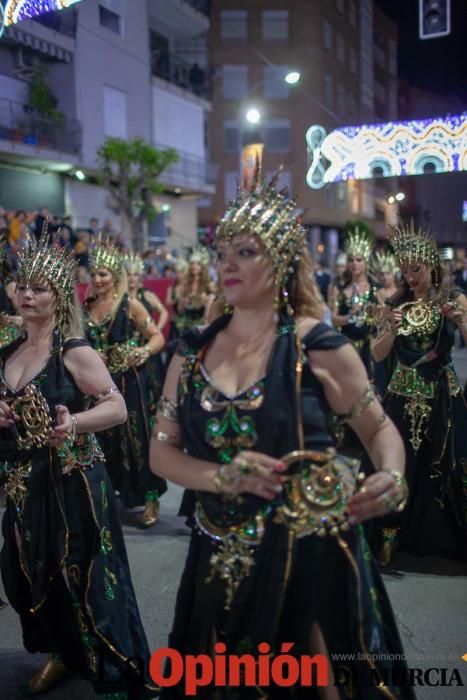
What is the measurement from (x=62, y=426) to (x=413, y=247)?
9.89 feet

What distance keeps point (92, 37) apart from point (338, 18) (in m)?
26.1

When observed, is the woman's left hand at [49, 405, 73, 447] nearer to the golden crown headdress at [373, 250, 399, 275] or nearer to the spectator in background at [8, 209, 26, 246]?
the golden crown headdress at [373, 250, 399, 275]

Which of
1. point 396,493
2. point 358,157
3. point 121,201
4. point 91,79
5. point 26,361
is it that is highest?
point 91,79

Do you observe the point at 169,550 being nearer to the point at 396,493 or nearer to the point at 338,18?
the point at 396,493

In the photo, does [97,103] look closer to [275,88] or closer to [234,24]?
[275,88]

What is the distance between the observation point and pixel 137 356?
593cm

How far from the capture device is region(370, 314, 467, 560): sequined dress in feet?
16.1

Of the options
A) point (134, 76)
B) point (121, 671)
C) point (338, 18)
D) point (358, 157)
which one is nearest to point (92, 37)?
point (134, 76)

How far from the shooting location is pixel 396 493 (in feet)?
7.11

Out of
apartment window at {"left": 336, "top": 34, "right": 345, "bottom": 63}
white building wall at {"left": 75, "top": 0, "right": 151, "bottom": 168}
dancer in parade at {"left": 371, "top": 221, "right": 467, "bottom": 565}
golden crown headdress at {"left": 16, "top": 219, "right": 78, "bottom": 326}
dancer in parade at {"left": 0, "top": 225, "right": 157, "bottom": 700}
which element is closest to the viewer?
dancer in parade at {"left": 0, "top": 225, "right": 157, "bottom": 700}

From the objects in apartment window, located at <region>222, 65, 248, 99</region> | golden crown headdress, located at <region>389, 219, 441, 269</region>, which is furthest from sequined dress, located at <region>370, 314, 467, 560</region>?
apartment window, located at <region>222, 65, 248, 99</region>

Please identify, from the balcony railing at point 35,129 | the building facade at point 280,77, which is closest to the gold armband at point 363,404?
the balcony railing at point 35,129

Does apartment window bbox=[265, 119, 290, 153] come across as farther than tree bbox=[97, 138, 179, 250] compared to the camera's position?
Yes

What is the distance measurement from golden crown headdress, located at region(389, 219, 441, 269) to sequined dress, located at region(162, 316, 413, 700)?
2823 millimetres
